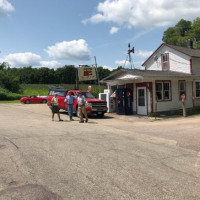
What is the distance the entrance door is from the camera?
59.2ft

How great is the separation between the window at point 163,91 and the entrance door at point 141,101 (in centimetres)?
104

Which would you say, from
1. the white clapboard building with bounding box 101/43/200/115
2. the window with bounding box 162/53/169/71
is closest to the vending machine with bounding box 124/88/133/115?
the white clapboard building with bounding box 101/43/200/115

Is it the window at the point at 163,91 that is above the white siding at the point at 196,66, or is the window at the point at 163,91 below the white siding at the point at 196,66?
below

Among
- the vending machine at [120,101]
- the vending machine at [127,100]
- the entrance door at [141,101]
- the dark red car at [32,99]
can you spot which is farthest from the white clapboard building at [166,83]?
the dark red car at [32,99]

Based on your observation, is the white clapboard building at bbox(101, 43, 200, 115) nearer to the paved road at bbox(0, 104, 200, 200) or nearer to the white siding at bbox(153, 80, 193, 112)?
the white siding at bbox(153, 80, 193, 112)

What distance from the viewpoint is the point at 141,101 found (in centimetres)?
1841

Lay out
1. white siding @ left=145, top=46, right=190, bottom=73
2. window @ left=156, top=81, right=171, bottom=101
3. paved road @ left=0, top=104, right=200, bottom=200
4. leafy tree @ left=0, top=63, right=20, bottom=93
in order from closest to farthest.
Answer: paved road @ left=0, top=104, right=200, bottom=200
window @ left=156, top=81, right=171, bottom=101
white siding @ left=145, top=46, right=190, bottom=73
leafy tree @ left=0, top=63, right=20, bottom=93

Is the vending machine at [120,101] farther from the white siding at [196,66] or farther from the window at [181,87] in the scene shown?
the white siding at [196,66]

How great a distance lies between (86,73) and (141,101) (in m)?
12.9

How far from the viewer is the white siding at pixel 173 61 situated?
2205 centimetres

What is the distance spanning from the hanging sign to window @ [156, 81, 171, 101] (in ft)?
41.5

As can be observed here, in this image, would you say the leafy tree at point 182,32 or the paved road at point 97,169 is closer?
the paved road at point 97,169

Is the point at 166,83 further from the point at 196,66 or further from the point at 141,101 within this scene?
the point at 196,66

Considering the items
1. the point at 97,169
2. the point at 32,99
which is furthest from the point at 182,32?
the point at 97,169
